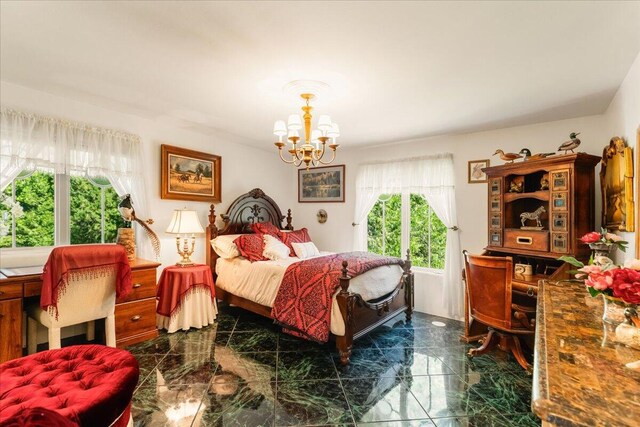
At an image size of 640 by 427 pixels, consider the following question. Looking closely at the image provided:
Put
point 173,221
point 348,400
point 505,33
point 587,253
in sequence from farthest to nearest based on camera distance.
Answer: point 173,221 → point 587,253 → point 348,400 → point 505,33

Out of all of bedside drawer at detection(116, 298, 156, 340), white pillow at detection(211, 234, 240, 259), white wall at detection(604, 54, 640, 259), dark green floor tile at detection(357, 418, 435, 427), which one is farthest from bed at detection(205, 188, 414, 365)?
white wall at detection(604, 54, 640, 259)

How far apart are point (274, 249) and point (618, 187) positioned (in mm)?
3371

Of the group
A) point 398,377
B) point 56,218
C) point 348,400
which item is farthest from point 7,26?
point 398,377

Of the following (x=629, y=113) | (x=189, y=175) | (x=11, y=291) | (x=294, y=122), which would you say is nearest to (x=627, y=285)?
(x=629, y=113)

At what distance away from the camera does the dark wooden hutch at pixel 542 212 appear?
2.67 meters

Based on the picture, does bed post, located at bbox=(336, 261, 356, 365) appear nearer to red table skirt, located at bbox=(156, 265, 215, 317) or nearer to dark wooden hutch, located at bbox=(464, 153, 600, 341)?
dark wooden hutch, located at bbox=(464, 153, 600, 341)

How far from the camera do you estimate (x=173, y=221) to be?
3439 mm

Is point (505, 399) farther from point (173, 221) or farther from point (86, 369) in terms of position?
point (173, 221)

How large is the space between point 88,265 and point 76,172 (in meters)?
1.12

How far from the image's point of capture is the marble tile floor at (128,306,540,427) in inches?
76.8

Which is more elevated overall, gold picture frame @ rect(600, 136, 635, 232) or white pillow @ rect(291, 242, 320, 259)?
gold picture frame @ rect(600, 136, 635, 232)

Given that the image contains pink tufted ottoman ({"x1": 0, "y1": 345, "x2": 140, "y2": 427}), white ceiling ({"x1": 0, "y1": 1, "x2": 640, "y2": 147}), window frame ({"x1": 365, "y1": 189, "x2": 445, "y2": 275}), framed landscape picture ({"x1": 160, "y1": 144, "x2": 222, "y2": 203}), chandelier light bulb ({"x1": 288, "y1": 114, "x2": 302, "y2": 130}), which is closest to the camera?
pink tufted ottoman ({"x1": 0, "y1": 345, "x2": 140, "y2": 427})

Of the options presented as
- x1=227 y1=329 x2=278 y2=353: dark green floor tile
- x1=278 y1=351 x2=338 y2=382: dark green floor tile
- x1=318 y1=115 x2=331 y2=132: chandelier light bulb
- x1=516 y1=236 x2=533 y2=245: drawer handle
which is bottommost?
x1=278 y1=351 x2=338 y2=382: dark green floor tile

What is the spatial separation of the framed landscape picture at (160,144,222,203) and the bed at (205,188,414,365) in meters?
0.26
